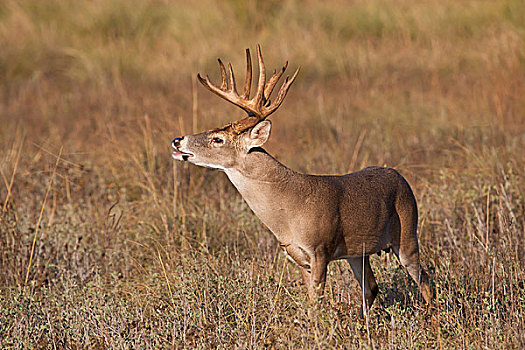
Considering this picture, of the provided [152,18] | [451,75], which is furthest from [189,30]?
[451,75]

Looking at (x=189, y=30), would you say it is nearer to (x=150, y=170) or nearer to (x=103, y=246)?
(x=150, y=170)

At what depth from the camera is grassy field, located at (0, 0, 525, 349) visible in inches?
180

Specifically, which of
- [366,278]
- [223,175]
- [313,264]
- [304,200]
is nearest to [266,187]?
[304,200]

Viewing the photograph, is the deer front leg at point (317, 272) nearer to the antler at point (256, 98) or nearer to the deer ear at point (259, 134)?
the deer ear at point (259, 134)

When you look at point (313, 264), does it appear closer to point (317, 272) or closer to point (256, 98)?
point (317, 272)

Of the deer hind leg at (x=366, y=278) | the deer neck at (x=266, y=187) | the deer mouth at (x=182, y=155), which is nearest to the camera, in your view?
the deer neck at (x=266, y=187)

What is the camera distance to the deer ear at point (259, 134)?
14.9ft

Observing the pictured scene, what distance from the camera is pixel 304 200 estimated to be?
4531 mm

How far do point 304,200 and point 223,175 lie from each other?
3.32 metres

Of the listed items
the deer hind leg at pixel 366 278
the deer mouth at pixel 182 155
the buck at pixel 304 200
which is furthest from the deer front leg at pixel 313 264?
the deer mouth at pixel 182 155

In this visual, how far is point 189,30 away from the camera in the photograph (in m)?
15.9

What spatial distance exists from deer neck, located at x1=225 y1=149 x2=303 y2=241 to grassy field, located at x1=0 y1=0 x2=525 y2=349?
434 millimetres

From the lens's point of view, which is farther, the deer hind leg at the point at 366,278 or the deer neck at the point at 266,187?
the deer hind leg at the point at 366,278

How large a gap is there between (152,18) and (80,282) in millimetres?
11749
